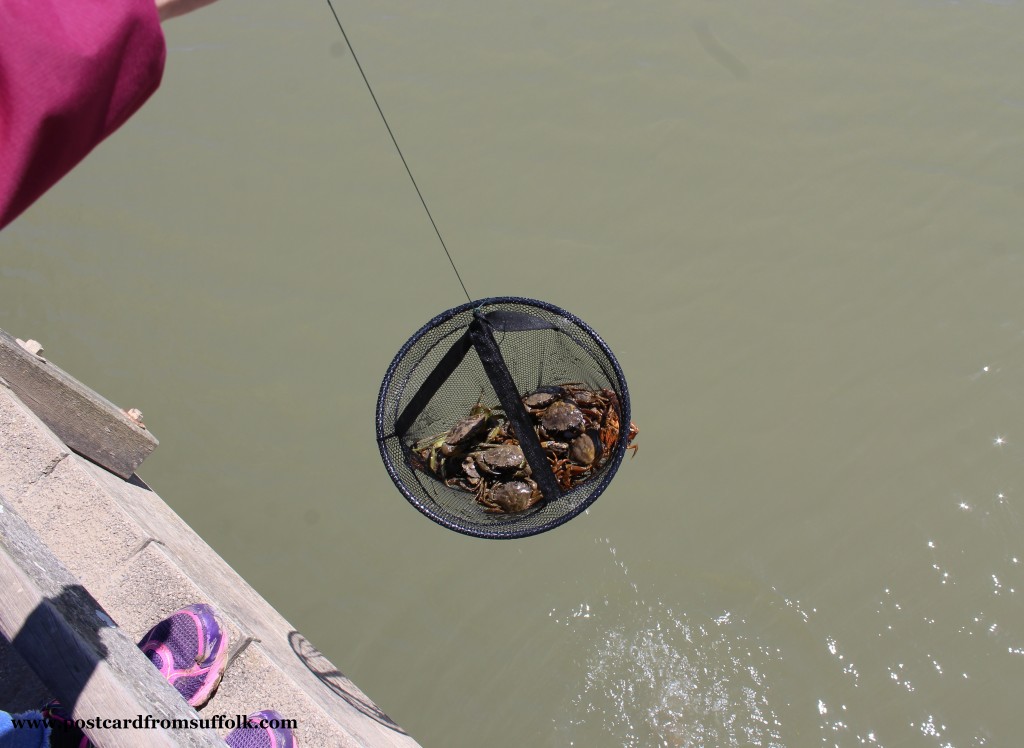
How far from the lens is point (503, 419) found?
143 inches

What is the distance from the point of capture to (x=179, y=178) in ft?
16.8

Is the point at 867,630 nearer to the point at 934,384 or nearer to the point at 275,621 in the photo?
the point at 934,384

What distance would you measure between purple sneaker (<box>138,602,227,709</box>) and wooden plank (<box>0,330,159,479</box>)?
924 millimetres

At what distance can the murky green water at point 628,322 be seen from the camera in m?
3.52

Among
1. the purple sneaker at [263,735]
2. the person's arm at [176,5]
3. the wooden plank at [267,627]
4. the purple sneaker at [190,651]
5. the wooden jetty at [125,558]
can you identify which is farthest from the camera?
the wooden plank at [267,627]

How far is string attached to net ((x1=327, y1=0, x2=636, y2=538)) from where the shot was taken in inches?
118

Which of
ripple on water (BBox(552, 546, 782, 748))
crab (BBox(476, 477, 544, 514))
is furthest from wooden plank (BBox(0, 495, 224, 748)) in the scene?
ripple on water (BBox(552, 546, 782, 748))

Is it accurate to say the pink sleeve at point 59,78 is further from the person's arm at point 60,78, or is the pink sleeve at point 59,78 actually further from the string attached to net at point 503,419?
the string attached to net at point 503,419

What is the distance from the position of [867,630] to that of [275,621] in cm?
268

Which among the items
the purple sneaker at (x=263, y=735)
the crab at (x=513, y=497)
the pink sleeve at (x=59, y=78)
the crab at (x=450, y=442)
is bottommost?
the crab at (x=513, y=497)

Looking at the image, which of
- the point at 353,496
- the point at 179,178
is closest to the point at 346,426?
the point at 353,496

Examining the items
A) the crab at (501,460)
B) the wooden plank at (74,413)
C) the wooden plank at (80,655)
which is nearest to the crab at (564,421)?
the crab at (501,460)

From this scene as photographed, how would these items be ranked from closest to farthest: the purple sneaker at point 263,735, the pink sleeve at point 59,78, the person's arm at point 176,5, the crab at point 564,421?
1. the pink sleeve at point 59,78
2. the person's arm at point 176,5
3. the purple sneaker at point 263,735
4. the crab at point 564,421

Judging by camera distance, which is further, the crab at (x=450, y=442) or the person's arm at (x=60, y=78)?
the crab at (x=450, y=442)
